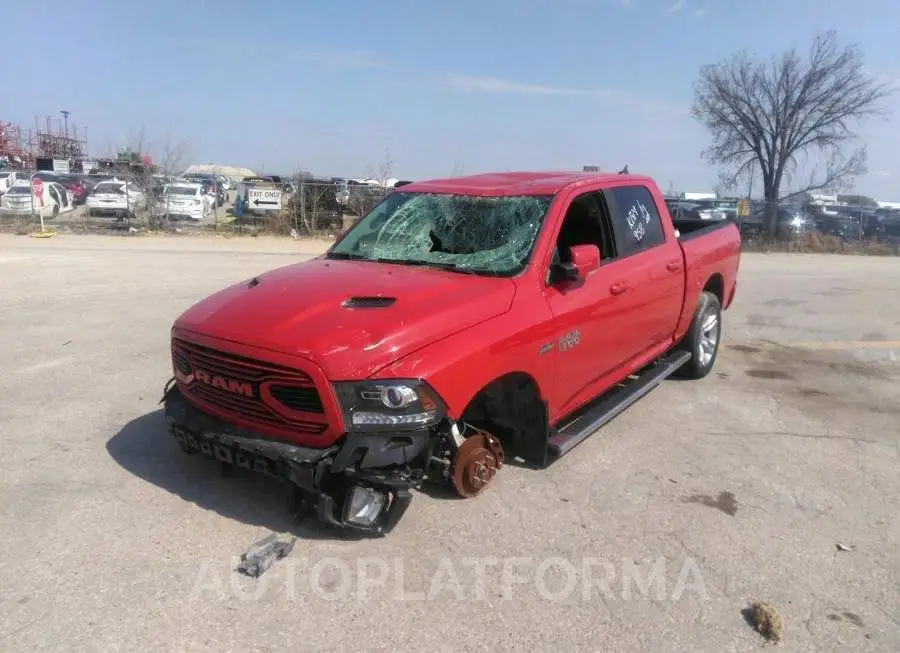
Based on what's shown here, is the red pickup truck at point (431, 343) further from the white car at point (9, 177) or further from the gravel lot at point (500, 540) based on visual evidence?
the white car at point (9, 177)

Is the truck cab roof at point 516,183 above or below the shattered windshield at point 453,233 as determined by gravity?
above

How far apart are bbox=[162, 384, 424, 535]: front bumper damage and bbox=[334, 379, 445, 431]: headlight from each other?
6cm

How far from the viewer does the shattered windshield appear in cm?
452

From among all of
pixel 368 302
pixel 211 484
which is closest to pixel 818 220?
pixel 368 302

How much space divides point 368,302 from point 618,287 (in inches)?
74.9

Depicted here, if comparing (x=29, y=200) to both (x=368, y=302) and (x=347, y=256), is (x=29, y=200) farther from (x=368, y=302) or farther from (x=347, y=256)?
(x=368, y=302)

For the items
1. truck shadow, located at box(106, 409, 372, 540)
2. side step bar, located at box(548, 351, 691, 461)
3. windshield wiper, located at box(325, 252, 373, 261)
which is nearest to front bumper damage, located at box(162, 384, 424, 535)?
truck shadow, located at box(106, 409, 372, 540)

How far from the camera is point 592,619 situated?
316 cm

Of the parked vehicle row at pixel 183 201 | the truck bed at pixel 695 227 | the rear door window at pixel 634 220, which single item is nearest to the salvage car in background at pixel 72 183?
the parked vehicle row at pixel 183 201

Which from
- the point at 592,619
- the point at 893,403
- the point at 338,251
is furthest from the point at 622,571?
the point at 893,403

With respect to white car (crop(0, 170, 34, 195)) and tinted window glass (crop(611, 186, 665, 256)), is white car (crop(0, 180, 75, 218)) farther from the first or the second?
tinted window glass (crop(611, 186, 665, 256))

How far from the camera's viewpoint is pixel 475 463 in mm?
4031

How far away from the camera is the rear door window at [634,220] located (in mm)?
5340

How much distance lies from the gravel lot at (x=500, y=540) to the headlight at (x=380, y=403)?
68 cm
